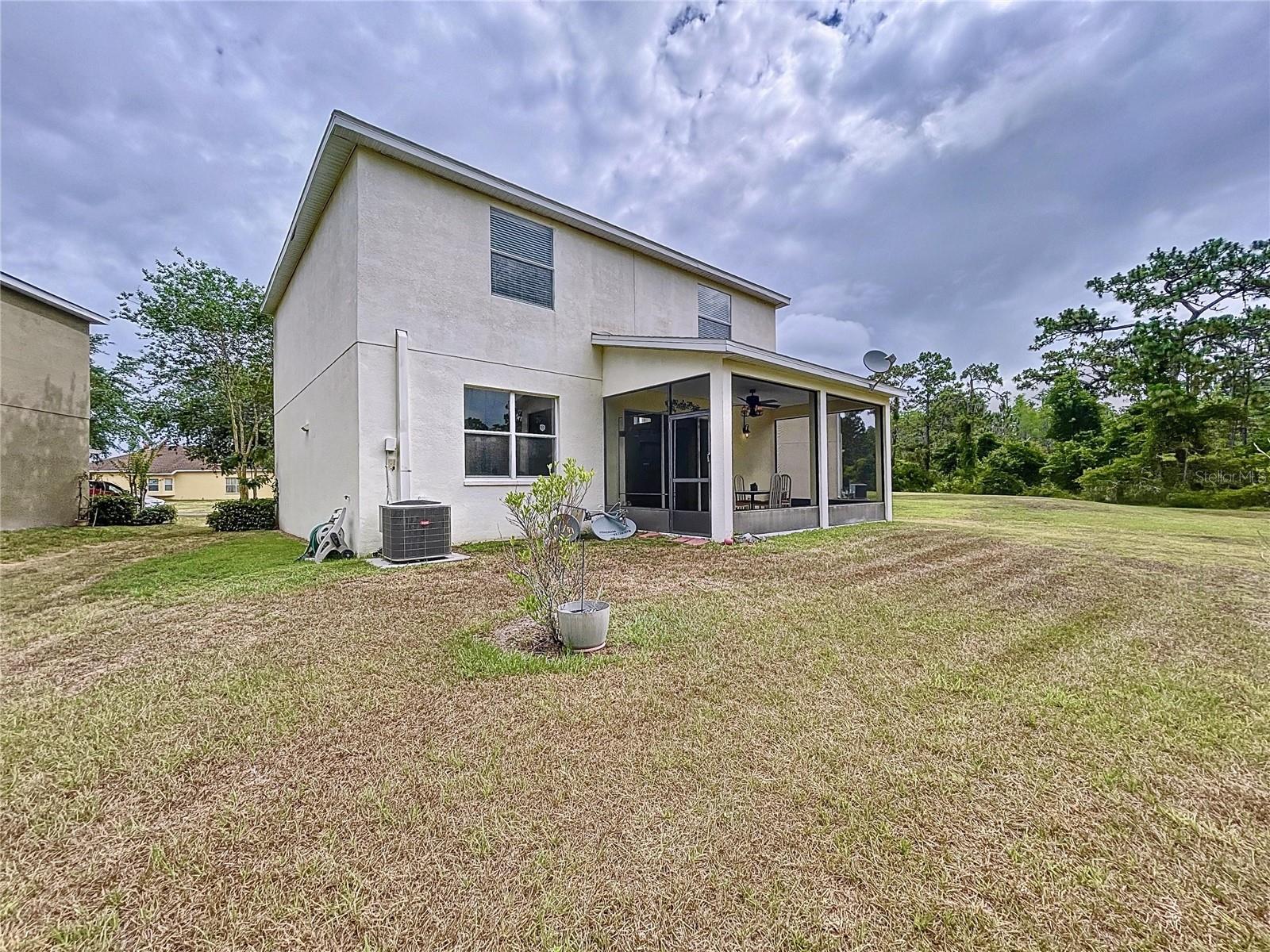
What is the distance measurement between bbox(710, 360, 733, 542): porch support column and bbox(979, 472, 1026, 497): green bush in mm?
19191

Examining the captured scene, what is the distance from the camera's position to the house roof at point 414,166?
7574 mm

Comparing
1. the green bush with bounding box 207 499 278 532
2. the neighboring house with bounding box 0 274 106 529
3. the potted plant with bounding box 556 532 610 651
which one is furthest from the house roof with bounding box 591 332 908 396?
the neighboring house with bounding box 0 274 106 529

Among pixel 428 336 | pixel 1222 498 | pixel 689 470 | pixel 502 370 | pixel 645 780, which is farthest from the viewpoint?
pixel 1222 498

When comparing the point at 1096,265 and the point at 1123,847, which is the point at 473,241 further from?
the point at 1096,265

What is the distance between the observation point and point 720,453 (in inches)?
339

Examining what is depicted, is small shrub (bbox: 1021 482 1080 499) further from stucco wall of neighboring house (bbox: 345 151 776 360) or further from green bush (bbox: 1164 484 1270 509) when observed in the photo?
stucco wall of neighboring house (bbox: 345 151 776 360)

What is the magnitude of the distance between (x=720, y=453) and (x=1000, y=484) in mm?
20288

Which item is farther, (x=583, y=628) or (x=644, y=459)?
(x=644, y=459)

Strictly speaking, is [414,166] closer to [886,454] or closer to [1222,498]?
[886,454]

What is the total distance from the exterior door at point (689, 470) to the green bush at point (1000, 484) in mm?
18755

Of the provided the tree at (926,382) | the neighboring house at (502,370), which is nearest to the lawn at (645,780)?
the neighboring house at (502,370)

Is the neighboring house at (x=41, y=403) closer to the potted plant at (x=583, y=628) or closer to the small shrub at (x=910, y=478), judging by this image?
the potted plant at (x=583, y=628)

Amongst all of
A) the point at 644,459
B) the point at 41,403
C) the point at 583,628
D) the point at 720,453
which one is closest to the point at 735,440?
the point at 644,459

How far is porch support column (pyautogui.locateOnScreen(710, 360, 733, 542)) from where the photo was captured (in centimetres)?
846
